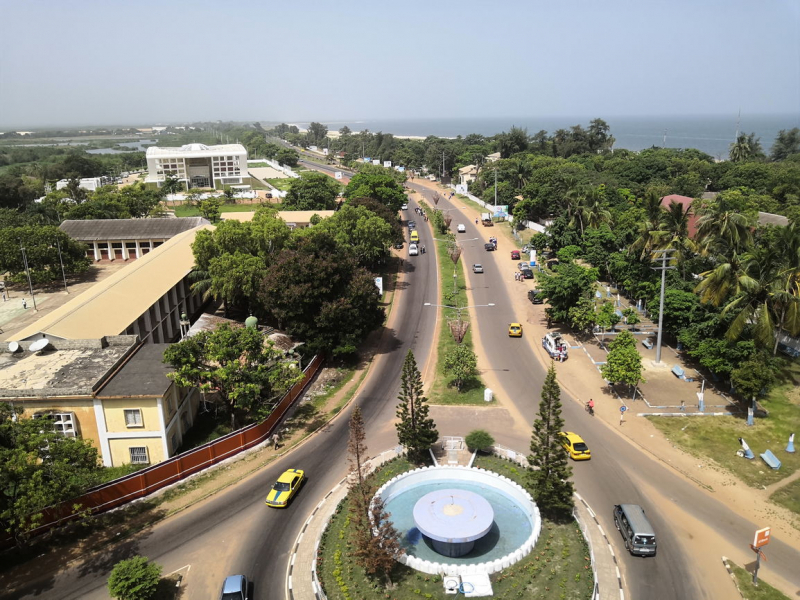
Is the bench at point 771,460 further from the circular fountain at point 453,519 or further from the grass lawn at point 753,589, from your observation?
the circular fountain at point 453,519

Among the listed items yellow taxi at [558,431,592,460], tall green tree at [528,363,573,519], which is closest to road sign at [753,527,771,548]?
tall green tree at [528,363,573,519]

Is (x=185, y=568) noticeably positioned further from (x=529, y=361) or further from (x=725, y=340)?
(x=725, y=340)

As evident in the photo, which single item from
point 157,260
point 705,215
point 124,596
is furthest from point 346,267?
point 705,215

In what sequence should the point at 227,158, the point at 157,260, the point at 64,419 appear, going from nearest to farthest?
1. the point at 64,419
2. the point at 157,260
3. the point at 227,158


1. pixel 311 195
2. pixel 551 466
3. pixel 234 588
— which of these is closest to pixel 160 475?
pixel 234 588

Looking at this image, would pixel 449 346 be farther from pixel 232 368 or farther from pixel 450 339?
pixel 232 368
